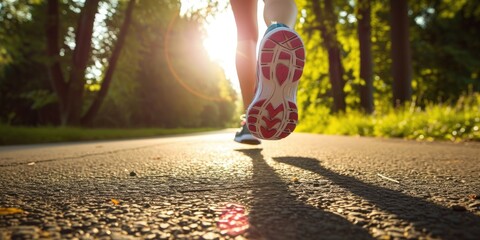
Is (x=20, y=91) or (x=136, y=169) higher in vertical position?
(x=20, y=91)

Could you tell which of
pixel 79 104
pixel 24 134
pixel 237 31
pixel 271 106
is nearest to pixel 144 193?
pixel 271 106

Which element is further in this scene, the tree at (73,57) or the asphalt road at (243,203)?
the tree at (73,57)

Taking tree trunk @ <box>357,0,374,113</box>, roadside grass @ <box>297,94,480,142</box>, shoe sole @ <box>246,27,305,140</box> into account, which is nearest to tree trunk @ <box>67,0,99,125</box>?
tree trunk @ <box>357,0,374,113</box>

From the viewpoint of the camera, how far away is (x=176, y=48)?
30156 mm

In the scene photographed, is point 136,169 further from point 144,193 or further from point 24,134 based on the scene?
point 24,134

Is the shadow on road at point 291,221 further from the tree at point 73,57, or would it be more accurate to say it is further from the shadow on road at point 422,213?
the tree at point 73,57

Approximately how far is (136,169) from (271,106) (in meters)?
0.91

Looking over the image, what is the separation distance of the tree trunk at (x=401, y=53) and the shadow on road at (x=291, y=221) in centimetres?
917

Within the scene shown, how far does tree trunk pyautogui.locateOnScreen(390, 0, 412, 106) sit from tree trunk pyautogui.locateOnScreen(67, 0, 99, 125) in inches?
347

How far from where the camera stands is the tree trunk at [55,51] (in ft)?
42.9

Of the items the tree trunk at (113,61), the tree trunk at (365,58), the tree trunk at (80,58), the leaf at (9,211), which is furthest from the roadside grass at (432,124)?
the tree trunk at (80,58)

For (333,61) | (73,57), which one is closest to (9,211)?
(73,57)

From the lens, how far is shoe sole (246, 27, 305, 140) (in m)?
2.04

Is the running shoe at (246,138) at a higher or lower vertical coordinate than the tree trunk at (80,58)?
lower
